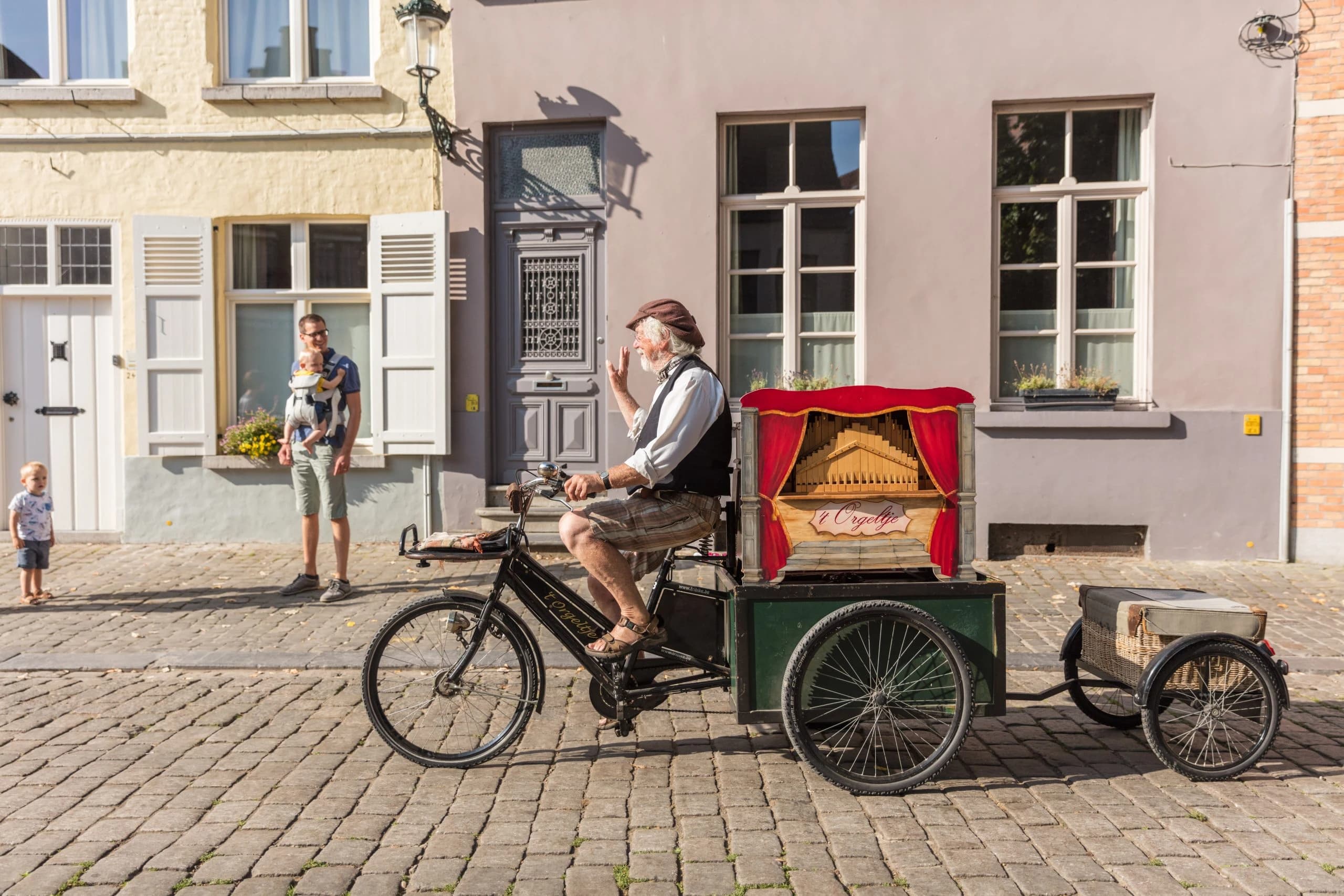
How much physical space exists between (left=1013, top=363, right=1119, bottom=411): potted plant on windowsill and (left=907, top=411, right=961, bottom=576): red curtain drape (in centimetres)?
552

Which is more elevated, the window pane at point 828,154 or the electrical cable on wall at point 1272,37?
the electrical cable on wall at point 1272,37

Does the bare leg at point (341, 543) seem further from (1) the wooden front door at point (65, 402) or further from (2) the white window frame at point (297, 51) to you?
(2) the white window frame at point (297, 51)

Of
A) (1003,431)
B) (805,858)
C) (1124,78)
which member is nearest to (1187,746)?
(805,858)

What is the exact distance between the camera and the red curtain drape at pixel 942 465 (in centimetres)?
418

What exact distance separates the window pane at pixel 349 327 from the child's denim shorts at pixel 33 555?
10.5 feet

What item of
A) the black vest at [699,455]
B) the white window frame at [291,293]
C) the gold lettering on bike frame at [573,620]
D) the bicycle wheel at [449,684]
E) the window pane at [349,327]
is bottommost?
the bicycle wheel at [449,684]

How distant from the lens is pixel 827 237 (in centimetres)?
980

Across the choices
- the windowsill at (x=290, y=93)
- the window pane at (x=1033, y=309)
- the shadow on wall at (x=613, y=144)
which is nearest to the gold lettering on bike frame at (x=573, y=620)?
the shadow on wall at (x=613, y=144)

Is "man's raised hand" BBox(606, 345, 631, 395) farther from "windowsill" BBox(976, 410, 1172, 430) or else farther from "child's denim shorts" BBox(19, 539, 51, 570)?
"windowsill" BBox(976, 410, 1172, 430)

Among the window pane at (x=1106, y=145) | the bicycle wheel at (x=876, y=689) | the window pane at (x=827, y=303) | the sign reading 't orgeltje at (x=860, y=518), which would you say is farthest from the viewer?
the window pane at (x=827, y=303)

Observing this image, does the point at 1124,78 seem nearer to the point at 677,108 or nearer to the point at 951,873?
the point at 677,108

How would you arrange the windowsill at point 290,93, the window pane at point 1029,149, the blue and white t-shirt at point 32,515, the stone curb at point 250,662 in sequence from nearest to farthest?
the stone curb at point 250,662 → the blue and white t-shirt at point 32,515 → the window pane at point 1029,149 → the windowsill at point 290,93

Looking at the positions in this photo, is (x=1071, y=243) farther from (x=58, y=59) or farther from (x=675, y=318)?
(x=58, y=59)

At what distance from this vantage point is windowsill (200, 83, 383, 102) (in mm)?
10016
